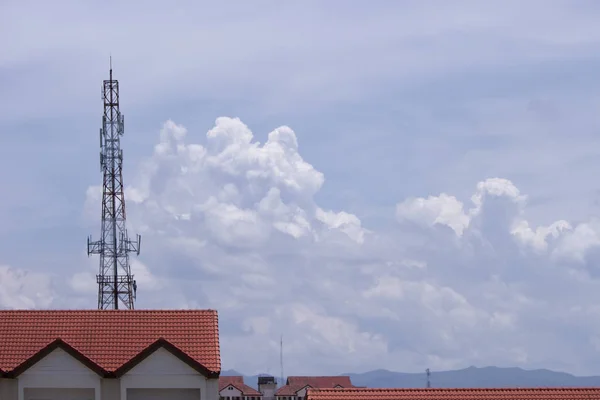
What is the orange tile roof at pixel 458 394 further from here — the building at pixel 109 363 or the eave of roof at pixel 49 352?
the eave of roof at pixel 49 352

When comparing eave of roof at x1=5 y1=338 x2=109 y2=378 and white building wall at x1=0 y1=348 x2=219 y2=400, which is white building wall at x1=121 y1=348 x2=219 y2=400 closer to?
white building wall at x1=0 y1=348 x2=219 y2=400

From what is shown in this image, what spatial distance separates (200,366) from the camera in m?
44.6

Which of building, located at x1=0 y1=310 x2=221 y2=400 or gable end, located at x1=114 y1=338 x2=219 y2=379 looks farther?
building, located at x1=0 y1=310 x2=221 y2=400

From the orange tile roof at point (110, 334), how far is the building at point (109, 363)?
4 centimetres

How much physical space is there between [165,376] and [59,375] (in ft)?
14.1

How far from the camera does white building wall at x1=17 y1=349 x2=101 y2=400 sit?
45.0m

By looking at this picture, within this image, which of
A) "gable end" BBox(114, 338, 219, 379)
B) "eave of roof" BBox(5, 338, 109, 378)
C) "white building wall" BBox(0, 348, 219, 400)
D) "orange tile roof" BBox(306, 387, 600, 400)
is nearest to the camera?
"gable end" BBox(114, 338, 219, 379)

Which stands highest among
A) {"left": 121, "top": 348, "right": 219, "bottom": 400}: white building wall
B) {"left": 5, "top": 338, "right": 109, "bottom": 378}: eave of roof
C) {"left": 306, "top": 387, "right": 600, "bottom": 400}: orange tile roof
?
{"left": 5, "top": 338, "right": 109, "bottom": 378}: eave of roof

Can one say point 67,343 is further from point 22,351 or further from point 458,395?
point 458,395

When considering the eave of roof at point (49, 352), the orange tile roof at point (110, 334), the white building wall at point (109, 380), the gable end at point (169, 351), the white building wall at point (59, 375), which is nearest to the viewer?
the gable end at point (169, 351)

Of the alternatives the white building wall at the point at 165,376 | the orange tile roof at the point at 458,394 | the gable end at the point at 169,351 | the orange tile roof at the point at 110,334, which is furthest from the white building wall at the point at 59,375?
the orange tile roof at the point at 458,394

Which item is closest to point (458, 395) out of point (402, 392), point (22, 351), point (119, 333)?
point (402, 392)

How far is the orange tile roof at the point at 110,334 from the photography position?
45281 mm

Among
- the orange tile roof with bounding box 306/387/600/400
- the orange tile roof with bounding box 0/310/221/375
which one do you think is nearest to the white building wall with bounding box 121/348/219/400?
the orange tile roof with bounding box 0/310/221/375
